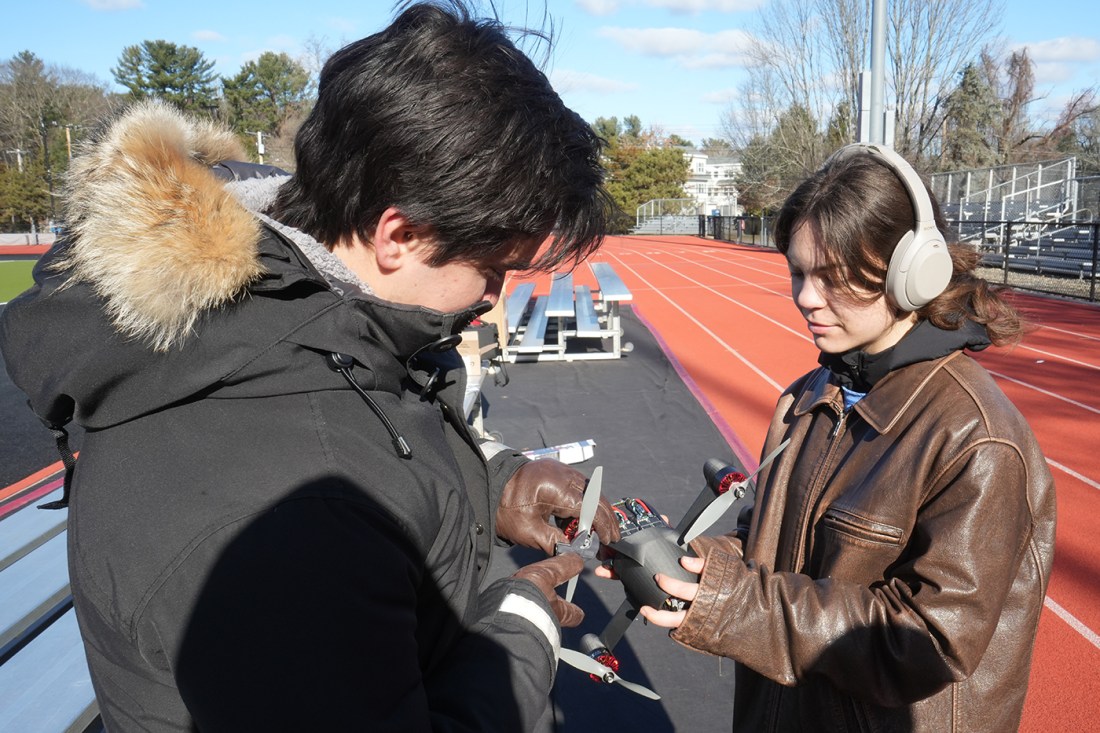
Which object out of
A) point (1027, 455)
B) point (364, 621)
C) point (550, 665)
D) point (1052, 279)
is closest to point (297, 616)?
point (364, 621)

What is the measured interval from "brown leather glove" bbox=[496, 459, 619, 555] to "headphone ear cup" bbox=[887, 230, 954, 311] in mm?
931

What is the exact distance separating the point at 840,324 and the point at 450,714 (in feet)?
4.29

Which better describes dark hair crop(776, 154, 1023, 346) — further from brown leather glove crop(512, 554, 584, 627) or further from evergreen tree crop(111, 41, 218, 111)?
evergreen tree crop(111, 41, 218, 111)

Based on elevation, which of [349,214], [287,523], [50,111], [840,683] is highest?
[50,111]

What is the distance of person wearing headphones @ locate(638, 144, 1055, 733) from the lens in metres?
1.43

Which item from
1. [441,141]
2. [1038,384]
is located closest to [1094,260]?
[1038,384]

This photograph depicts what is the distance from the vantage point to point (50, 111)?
41000 mm

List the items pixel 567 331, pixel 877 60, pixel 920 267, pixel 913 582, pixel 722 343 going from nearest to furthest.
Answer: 1. pixel 913 582
2. pixel 920 267
3. pixel 877 60
4. pixel 567 331
5. pixel 722 343

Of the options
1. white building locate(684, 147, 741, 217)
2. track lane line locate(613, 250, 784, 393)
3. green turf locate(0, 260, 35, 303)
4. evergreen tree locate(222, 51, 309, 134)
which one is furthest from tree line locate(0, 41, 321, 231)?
white building locate(684, 147, 741, 217)

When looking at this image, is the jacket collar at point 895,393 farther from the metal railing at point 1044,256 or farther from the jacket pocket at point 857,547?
the metal railing at point 1044,256

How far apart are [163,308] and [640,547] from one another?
110 centimetres

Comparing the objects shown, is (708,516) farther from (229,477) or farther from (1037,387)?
(1037,387)

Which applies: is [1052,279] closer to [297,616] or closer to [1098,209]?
[1098,209]

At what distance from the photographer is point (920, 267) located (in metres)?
1.62
